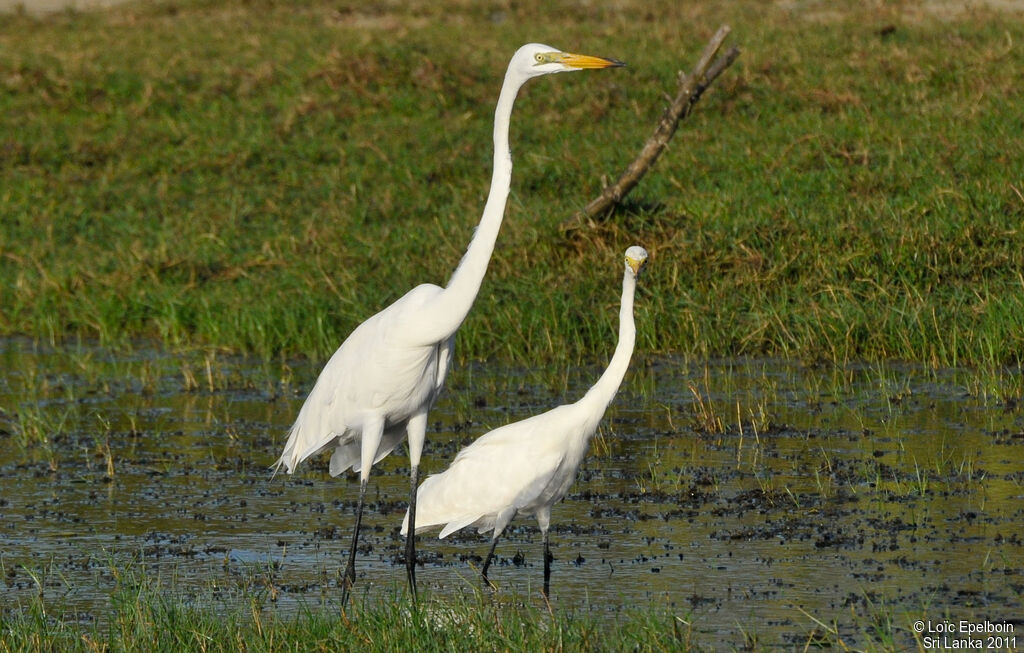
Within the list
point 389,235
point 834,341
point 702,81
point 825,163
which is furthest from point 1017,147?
point 389,235

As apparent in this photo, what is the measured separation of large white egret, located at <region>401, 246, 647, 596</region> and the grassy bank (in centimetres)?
376

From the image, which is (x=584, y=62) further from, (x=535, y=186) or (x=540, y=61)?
(x=535, y=186)

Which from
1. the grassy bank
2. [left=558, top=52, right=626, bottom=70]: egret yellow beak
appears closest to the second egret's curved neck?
[left=558, top=52, right=626, bottom=70]: egret yellow beak

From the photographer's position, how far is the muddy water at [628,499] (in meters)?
5.69

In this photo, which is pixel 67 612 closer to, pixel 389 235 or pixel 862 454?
pixel 862 454

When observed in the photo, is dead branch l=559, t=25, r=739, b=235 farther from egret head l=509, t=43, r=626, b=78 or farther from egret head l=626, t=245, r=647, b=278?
egret head l=509, t=43, r=626, b=78

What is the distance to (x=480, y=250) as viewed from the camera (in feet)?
19.2

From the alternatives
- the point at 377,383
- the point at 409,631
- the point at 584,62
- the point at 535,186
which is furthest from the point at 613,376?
the point at 535,186

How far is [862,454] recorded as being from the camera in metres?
7.66

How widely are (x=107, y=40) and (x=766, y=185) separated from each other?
1151 cm

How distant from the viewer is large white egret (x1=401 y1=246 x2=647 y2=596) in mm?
5945

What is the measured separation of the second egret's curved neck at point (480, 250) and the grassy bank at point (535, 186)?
161 inches

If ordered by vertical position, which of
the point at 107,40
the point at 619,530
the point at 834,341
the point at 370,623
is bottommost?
the point at 370,623

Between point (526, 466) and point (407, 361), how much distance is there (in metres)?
0.65
